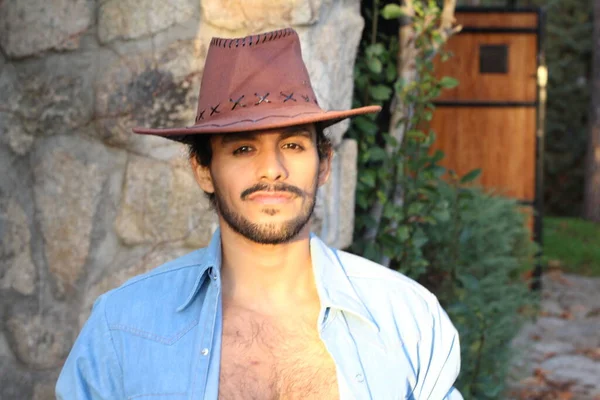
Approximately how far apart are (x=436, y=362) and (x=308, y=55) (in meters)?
1.07

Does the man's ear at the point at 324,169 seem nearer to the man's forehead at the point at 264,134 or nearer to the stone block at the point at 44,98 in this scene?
the man's forehead at the point at 264,134

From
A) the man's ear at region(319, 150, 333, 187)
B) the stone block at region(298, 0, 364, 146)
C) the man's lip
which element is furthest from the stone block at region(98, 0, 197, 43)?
the man's lip

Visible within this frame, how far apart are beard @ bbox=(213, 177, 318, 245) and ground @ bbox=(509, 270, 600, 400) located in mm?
2626

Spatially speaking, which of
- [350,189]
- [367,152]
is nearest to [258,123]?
[350,189]

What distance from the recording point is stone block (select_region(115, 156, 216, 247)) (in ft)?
8.73

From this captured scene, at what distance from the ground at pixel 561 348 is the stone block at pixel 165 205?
7.31 feet

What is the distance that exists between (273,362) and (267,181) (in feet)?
1.34

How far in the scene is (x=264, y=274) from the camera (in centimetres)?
209

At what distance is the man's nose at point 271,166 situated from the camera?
6.37ft

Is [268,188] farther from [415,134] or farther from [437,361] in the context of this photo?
[415,134]

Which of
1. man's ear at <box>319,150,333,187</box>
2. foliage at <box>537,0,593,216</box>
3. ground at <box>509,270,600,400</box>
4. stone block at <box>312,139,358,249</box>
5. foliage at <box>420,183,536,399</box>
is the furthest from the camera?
foliage at <box>537,0,593,216</box>

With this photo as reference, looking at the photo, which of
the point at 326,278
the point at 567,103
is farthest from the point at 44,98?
the point at 567,103

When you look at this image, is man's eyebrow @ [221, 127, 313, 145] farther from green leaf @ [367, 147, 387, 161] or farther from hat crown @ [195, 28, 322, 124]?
green leaf @ [367, 147, 387, 161]

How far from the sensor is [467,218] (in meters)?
4.32
